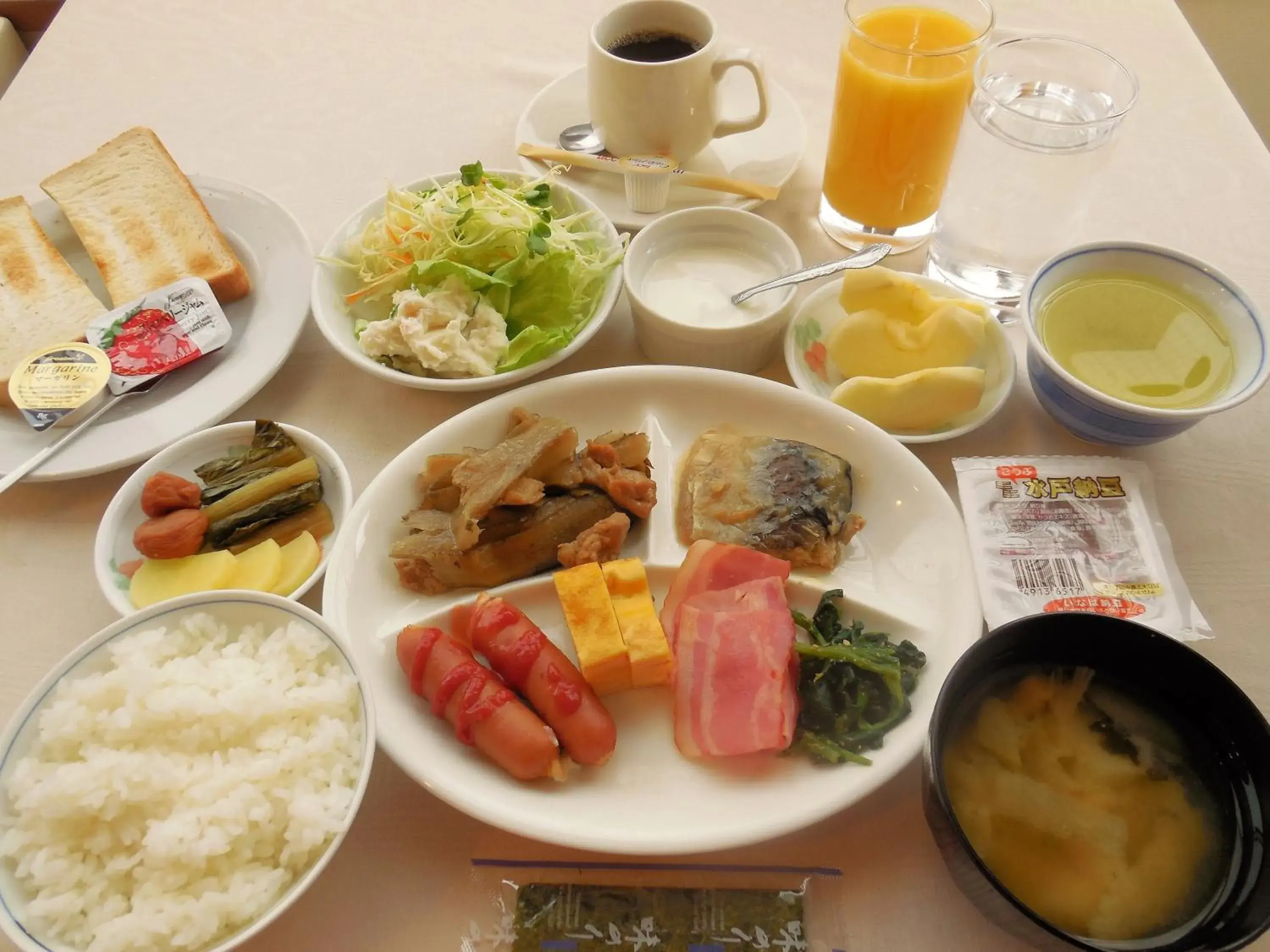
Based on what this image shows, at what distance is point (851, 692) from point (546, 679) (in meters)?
0.51

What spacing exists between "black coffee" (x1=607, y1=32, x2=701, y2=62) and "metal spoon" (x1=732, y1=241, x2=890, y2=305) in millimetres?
684

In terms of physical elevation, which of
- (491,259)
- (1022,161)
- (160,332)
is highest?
(1022,161)

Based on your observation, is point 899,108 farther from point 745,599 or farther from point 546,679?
point 546,679

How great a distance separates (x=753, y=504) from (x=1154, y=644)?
2.29 ft

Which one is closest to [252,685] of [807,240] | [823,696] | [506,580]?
[506,580]

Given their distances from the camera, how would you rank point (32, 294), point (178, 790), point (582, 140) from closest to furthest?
point (178, 790), point (32, 294), point (582, 140)

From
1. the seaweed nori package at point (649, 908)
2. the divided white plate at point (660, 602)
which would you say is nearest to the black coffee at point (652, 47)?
the divided white plate at point (660, 602)

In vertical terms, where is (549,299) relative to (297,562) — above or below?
above

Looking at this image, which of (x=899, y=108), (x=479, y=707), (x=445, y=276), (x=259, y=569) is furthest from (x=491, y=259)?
(x=479, y=707)

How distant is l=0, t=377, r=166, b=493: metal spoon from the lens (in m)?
1.68

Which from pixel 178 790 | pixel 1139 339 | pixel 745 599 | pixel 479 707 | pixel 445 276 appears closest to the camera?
pixel 178 790

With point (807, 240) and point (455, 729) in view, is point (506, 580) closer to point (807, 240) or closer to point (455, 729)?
point (455, 729)

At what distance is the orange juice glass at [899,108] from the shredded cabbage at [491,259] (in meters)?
0.62

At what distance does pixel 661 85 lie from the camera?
6.59 ft
